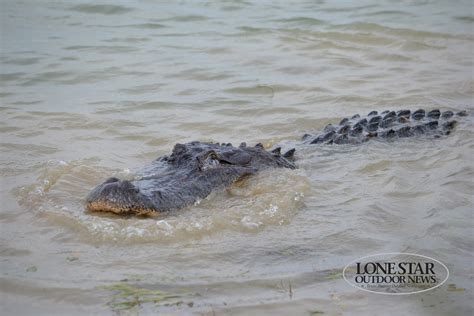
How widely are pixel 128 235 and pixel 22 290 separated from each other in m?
0.86

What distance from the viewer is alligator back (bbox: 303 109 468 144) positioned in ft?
23.2

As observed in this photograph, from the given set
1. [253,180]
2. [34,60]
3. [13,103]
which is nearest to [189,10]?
[34,60]

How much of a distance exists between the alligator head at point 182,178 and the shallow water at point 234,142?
102 millimetres

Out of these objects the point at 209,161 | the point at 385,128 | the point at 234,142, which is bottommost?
the point at 234,142

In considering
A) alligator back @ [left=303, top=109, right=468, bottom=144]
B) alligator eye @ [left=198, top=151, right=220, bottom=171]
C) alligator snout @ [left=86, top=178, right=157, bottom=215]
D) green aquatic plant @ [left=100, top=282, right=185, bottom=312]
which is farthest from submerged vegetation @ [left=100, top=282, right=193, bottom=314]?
alligator back @ [left=303, top=109, right=468, bottom=144]

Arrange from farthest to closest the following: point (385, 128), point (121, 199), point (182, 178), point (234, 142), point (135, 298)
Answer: point (234, 142) → point (385, 128) → point (182, 178) → point (121, 199) → point (135, 298)

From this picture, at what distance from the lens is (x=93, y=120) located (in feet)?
26.6

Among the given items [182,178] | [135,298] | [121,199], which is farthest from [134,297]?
[182,178]

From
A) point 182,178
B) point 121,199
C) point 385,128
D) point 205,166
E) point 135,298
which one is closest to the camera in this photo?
point 135,298

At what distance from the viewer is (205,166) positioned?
5.60 metres

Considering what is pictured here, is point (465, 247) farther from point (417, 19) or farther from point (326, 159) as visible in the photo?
point (417, 19)

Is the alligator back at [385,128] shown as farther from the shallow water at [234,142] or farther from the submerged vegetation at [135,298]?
the submerged vegetation at [135,298]

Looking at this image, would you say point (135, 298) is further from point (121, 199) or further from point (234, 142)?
point (234, 142)

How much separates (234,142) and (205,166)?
1.97 meters
